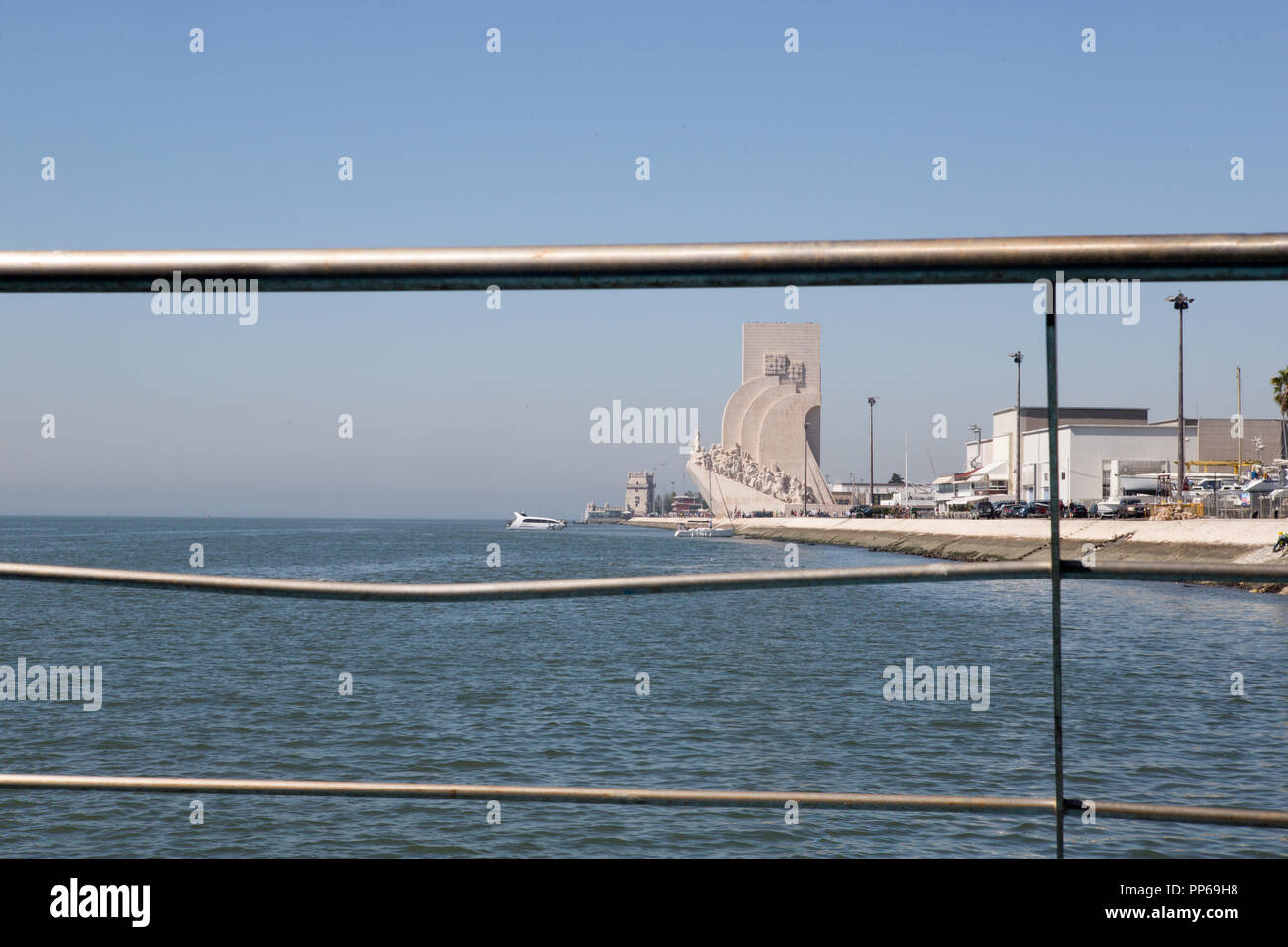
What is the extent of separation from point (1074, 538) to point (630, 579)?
Answer: 5163 cm

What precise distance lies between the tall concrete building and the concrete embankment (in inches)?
2102

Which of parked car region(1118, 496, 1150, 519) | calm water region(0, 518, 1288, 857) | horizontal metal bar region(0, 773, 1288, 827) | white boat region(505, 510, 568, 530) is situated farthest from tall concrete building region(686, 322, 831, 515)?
horizontal metal bar region(0, 773, 1288, 827)

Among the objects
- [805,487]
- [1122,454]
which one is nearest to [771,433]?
[805,487]

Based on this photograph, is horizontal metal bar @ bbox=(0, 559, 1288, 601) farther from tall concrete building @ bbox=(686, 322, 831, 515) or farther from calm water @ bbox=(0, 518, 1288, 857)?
tall concrete building @ bbox=(686, 322, 831, 515)

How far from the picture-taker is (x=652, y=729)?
51.6 ft

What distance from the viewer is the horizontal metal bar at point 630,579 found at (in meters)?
1.59

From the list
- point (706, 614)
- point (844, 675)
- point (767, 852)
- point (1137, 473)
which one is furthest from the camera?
point (1137, 473)

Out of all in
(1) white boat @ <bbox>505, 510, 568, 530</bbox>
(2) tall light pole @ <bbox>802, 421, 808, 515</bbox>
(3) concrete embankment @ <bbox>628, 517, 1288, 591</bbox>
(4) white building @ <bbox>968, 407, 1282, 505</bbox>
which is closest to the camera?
(3) concrete embankment @ <bbox>628, 517, 1288, 591</bbox>

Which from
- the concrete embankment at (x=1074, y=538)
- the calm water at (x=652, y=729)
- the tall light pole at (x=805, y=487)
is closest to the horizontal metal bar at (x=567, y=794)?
the concrete embankment at (x=1074, y=538)

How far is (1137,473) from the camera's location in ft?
267

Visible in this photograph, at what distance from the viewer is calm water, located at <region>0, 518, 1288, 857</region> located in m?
11.2

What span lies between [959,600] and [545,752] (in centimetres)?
2821
